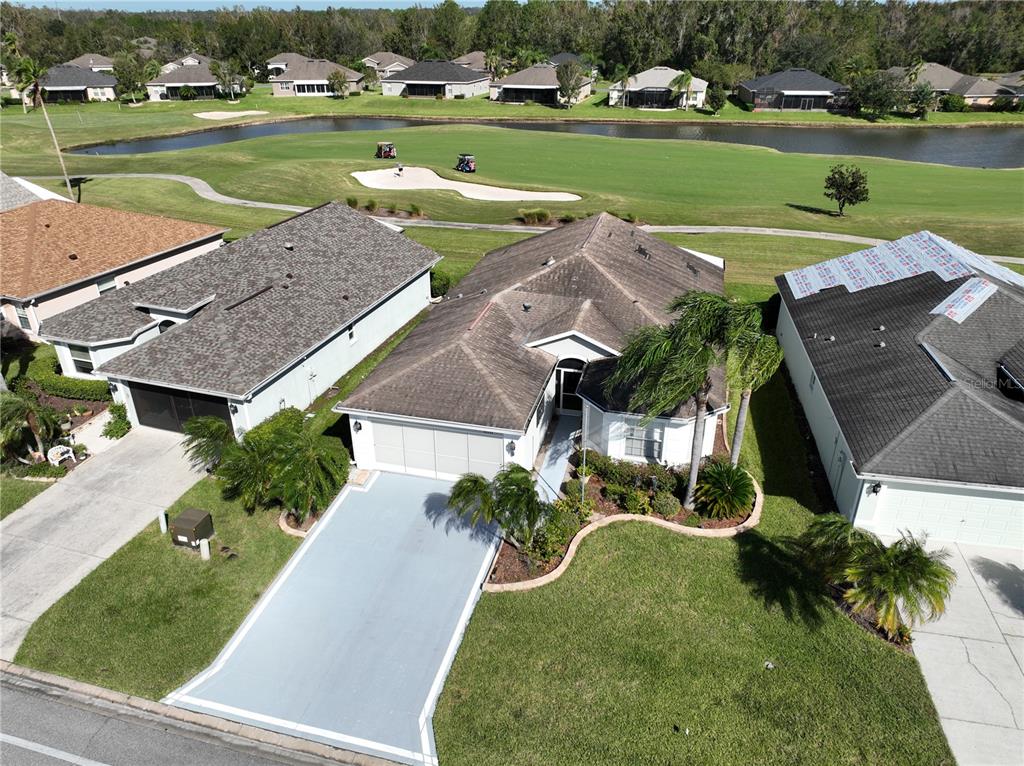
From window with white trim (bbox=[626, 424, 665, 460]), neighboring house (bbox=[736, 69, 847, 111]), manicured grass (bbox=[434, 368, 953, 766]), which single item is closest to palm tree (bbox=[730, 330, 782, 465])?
window with white trim (bbox=[626, 424, 665, 460])

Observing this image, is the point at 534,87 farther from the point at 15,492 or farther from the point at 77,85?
the point at 15,492

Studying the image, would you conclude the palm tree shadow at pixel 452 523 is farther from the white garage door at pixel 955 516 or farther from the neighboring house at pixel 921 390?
the white garage door at pixel 955 516

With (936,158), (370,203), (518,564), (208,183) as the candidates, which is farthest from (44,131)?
(936,158)

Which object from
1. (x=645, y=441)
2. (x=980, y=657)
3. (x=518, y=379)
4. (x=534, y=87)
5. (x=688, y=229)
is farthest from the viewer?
(x=534, y=87)

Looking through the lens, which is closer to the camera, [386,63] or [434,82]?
[434,82]

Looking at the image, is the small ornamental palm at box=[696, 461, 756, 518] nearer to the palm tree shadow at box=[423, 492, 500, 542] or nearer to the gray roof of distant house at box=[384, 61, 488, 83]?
the palm tree shadow at box=[423, 492, 500, 542]

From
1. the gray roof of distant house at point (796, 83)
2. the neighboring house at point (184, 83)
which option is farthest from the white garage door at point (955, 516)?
the neighboring house at point (184, 83)

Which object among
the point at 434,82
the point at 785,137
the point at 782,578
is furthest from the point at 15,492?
the point at 434,82
